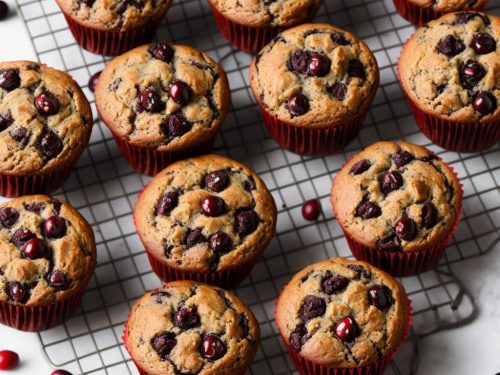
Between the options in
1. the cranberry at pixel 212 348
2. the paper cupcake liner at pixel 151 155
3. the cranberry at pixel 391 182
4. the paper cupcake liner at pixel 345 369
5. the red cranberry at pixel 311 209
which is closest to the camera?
the cranberry at pixel 212 348

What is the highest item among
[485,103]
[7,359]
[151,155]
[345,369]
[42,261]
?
[485,103]

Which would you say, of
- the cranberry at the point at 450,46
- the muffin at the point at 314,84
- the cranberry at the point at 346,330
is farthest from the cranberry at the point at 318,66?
the cranberry at the point at 346,330

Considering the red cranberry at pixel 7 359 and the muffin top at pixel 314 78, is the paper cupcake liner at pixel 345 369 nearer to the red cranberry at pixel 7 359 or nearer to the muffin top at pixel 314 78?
the muffin top at pixel 314 78

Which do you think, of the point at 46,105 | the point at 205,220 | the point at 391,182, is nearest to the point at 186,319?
the point at 205,220

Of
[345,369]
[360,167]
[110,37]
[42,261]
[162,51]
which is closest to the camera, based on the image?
[345,369]

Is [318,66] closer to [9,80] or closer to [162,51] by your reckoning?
[162,51]

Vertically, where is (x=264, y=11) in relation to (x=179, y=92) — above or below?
above

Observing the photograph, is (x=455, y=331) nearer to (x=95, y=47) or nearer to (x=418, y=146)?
(x=418, y=146)

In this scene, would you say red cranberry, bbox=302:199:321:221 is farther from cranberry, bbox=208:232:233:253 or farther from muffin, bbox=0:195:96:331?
muffin, bbox=0:195:96:331
